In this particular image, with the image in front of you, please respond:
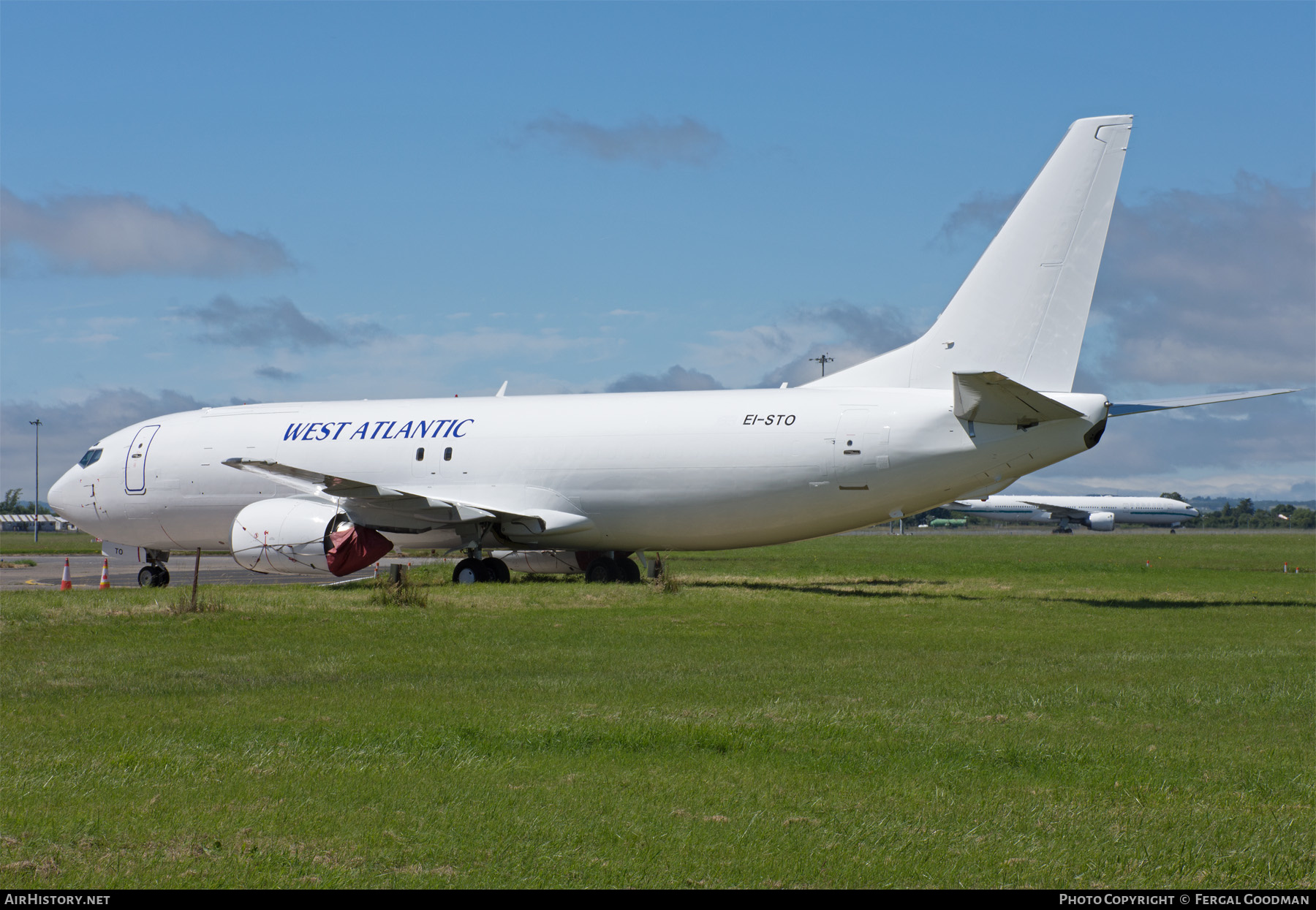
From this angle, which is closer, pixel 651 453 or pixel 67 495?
pixel 651 453

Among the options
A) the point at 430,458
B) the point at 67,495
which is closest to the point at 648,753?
the point at 430,458

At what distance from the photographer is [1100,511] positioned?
99625mm

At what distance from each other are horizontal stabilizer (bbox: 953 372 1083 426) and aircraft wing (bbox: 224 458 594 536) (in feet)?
26.8

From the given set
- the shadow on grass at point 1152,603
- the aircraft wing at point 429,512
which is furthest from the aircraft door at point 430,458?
the shadow on grass at point 1152,603

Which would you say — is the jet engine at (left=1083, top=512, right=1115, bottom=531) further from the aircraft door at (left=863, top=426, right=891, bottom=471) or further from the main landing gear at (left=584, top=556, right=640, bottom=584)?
the aircraft door at (left=863, top=426, right=891, bottom=471)

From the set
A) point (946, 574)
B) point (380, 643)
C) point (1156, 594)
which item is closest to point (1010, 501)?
point (946, 574)

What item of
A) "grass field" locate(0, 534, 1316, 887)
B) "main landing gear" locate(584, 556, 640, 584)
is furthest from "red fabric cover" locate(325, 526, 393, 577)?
"grass field" locate(0, 534, 1316, 887)

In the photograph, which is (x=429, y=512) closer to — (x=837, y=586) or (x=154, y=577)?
(x=154, y=577)

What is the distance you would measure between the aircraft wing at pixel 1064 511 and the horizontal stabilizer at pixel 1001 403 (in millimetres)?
83042

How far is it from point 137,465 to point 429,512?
820cm

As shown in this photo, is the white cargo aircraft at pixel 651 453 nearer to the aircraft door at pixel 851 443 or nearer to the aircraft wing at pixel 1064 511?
the aircraft door at pixel 851 443

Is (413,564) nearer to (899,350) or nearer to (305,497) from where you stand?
(305,497)

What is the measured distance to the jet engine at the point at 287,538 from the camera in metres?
22.6

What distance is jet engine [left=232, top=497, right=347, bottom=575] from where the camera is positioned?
74.2 ft
